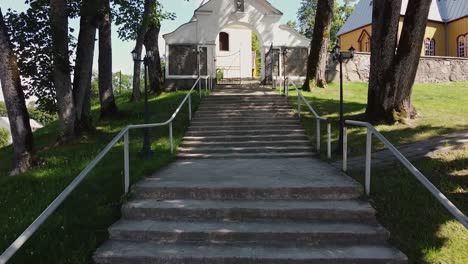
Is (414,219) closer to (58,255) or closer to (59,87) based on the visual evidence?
(58,255)

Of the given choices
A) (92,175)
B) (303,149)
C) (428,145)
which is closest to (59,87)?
(92,175)

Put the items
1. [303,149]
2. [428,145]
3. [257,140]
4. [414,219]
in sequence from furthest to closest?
[257,140] → [303,149] → [428,145] → [414,219]

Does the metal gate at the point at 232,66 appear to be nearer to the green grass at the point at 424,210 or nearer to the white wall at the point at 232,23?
the white wall at the point at 232,23

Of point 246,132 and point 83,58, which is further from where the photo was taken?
point 246,132

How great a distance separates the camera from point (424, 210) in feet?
17.1

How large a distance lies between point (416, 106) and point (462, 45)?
2390 centimetres

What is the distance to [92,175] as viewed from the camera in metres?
6.88

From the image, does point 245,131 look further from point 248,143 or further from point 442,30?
point 442,30

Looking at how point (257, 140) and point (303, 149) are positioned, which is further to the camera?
point (257, 140)

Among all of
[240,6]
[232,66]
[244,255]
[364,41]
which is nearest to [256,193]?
[244,255]

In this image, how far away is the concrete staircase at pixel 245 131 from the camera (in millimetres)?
9898

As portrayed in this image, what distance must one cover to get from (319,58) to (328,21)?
1601 mm

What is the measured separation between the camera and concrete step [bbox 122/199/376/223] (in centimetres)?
512

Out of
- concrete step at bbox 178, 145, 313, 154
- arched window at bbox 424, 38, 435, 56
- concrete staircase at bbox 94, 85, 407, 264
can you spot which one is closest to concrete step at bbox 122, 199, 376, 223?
concrete staircase at bbox 94, 85, 407, 264
